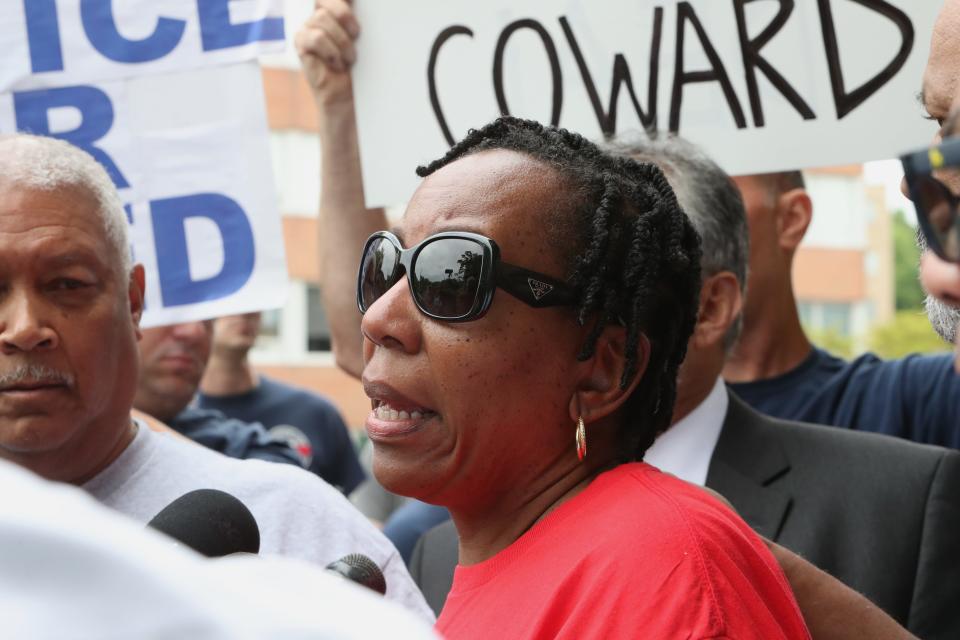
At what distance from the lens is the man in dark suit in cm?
298

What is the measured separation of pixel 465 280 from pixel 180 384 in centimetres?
347

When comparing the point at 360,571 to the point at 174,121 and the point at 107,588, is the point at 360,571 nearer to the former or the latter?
the point at 107,588

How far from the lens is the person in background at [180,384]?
5129mm

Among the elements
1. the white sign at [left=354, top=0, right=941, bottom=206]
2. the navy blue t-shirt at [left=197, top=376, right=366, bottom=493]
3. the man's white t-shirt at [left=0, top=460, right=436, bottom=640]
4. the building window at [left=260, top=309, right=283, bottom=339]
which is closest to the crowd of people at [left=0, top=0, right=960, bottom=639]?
the man's white t-shirt at [left=0, top=460, right=436, bottom=640]

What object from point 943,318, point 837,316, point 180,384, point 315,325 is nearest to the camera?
point 943,318

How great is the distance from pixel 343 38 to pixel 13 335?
1.50 metres

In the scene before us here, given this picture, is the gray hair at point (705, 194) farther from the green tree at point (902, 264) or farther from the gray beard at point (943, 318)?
the green tree at point (902, 264)

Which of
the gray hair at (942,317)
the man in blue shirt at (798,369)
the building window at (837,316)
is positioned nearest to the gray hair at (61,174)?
the man in blue shirt at (798,369)

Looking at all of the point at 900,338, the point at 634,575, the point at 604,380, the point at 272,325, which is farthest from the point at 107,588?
the point at 900,338

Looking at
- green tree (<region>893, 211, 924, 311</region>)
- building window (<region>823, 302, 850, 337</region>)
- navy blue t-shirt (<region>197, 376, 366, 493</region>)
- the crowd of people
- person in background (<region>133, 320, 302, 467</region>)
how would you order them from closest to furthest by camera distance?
the crowd of people → person in background (<region>133, 320, 302, 467</region>) → navy blue t-shirt (<region>197, 376, 366, 493</region>) → building window (<region>823, 302, 850, 337</region>) → green tree (<region>893, 211, 924, 311</region>)

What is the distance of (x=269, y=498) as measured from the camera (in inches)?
123

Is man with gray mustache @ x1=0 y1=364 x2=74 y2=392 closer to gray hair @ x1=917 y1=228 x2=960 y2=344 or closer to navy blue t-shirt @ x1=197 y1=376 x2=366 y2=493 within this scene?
gray hair @ x1=917 y1=228 x2=960 y2=344

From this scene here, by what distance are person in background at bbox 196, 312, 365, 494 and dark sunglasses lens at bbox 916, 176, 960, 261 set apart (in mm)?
5199

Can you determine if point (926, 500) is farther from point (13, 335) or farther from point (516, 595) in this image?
point (13, 335)
